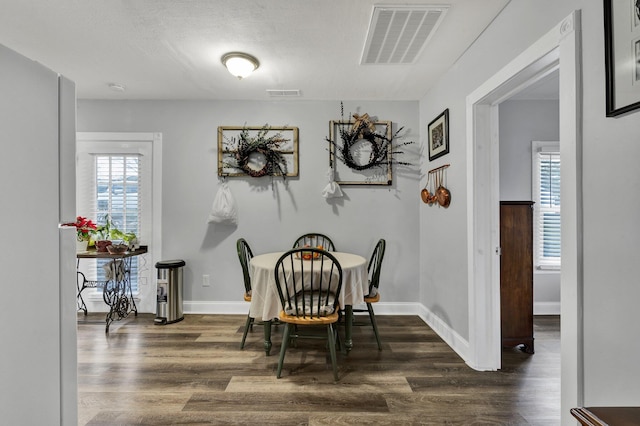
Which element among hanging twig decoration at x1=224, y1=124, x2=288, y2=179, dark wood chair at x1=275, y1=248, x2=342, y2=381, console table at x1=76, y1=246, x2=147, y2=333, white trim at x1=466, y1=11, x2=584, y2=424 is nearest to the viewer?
white trim at x1=466, y1=11, x2=584, y2=424

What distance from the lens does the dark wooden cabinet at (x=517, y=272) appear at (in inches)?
106

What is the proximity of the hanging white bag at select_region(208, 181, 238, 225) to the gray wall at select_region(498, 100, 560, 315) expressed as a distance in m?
3.14

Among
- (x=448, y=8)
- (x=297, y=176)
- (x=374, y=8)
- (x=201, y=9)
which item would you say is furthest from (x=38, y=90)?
(x=297, y=176)

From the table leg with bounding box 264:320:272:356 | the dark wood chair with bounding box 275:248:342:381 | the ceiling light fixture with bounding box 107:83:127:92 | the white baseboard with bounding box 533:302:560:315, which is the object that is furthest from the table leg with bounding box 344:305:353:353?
the ceiling light fixture with bounding box 107:83:127:92

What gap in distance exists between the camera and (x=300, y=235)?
3719 mm

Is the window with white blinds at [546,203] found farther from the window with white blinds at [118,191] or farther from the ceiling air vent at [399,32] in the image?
the window with white blinds at [118,191]

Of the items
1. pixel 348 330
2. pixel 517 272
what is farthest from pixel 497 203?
pixel 348 330

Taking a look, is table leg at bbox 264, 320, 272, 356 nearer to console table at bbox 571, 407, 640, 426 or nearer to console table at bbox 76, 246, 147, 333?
console table at bbox 76, 246, 147, 333

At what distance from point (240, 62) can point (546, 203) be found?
12.2ft

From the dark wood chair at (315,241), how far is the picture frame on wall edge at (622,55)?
8.92 ft

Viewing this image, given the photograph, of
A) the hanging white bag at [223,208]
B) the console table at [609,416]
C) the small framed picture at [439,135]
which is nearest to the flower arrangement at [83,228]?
the hanging white bag at [223,208]

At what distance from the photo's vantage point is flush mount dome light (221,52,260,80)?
2.58 metres

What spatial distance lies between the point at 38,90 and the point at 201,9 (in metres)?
1.41

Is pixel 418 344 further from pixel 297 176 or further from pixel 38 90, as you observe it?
pixel 38 90
